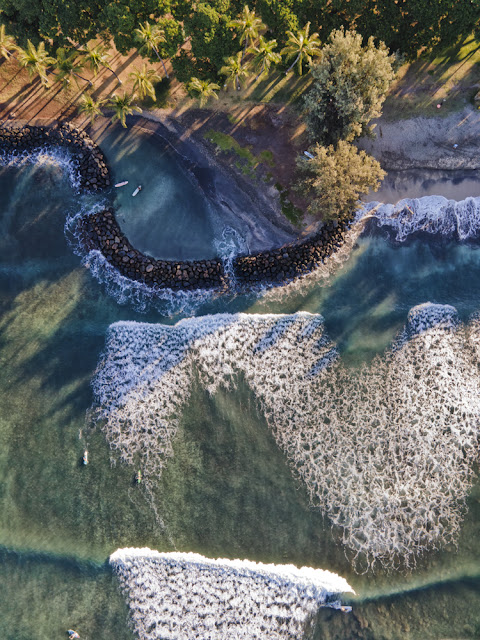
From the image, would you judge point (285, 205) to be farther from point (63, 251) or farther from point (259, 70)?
point (63, 251)

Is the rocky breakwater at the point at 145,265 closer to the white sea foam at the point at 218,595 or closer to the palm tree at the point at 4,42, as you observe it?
the palm tree at the point at 4,42

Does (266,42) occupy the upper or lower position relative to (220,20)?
lower

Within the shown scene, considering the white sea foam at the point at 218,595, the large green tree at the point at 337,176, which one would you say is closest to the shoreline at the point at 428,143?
the large green tree at the point at 337,176

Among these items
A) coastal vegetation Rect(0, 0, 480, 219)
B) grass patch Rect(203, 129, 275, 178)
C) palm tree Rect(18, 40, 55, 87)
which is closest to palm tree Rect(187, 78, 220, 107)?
coastal vegetation Rect(0, 0, 480, 219)

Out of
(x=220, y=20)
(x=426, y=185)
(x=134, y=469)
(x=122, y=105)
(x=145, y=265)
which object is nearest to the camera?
(x=220, y=20)

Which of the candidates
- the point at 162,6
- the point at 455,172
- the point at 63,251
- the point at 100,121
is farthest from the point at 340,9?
the point at 63,251

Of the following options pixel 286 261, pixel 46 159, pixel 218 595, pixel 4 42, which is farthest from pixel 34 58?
pixel 218 595

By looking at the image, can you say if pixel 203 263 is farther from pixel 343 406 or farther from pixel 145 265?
pixel 343 406
